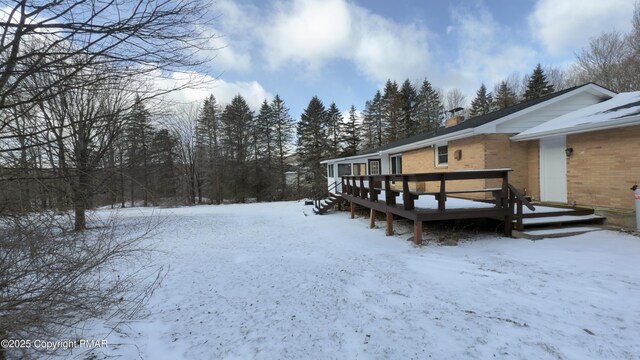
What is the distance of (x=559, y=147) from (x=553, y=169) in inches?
27.5

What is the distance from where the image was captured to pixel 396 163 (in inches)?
666

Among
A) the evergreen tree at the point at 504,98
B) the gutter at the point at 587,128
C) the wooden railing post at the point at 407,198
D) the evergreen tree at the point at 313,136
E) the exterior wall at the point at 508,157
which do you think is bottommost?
the wooden railing post at the point at 407,198

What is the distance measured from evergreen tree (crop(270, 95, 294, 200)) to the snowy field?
26.6m

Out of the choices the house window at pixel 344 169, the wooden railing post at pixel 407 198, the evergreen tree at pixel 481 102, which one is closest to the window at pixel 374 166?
the house window at pixel 344 169

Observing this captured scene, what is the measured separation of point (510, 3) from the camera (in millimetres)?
11461

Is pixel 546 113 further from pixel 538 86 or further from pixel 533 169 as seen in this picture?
pixel 538 86

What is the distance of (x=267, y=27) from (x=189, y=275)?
194 inches

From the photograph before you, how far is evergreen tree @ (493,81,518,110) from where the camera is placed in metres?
31.8

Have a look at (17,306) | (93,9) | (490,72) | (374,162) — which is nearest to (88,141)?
(93,9)

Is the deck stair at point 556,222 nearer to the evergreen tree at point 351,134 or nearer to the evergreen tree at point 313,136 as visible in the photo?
the evergreen tree at point 313,136

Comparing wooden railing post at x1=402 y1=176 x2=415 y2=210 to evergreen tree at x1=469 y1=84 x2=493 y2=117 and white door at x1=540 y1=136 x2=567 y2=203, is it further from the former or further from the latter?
evergreen tree at x1=469 y1=84 x2=493 y2=117

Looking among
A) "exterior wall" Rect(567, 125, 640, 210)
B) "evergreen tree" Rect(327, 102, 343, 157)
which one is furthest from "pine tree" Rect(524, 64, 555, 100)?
"exterior wall" Rect(567, 125, 640, 210)

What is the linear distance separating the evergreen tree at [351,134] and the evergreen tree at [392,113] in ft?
11.9

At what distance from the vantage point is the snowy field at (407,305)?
2697mm
